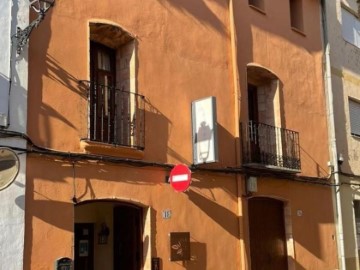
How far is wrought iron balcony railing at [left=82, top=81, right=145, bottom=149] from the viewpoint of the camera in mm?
9016

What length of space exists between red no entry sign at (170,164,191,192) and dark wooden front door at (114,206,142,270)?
778 millimetres

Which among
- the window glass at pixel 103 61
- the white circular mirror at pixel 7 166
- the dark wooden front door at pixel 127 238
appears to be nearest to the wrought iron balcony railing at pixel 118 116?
the window glass at pixel 103 61

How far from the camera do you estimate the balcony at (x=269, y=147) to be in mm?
11242

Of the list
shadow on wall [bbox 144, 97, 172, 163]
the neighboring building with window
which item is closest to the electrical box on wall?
the neighboring building with window

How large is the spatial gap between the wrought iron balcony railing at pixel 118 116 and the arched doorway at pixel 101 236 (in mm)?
1610

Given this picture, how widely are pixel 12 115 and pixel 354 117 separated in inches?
418

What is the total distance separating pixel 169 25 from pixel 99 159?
3195mm

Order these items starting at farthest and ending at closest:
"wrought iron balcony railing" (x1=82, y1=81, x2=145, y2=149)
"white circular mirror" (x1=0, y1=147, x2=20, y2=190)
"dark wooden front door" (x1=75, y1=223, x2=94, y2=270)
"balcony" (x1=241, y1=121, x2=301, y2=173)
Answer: "balcony" (x1=241, y1=121, x2=301, y2=173)
"dark wooden front door" (x1=75, y1=223, x2=94, y2=270)
"wrought iron balcony railing" (x1=82, y1=81, x2=145, y2=149)
"white circular mirror" (x1=0, y1=147, x2=20, y2=190)

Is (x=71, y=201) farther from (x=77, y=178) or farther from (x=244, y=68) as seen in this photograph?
(x=244, y=68)

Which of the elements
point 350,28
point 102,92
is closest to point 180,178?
point 102,92

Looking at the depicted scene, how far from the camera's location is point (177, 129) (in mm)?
9906

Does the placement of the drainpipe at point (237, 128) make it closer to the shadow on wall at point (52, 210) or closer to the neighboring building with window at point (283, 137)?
the neighboring building with window at point (283, 137)

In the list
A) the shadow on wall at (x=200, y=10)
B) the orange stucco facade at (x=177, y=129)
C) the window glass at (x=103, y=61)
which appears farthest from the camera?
the shadow on wall at (x=200, y=10)

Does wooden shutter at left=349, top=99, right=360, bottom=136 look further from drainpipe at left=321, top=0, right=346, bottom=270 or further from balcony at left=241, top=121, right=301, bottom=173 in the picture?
balcony at left=241, top=121, right=301, bottom=173
